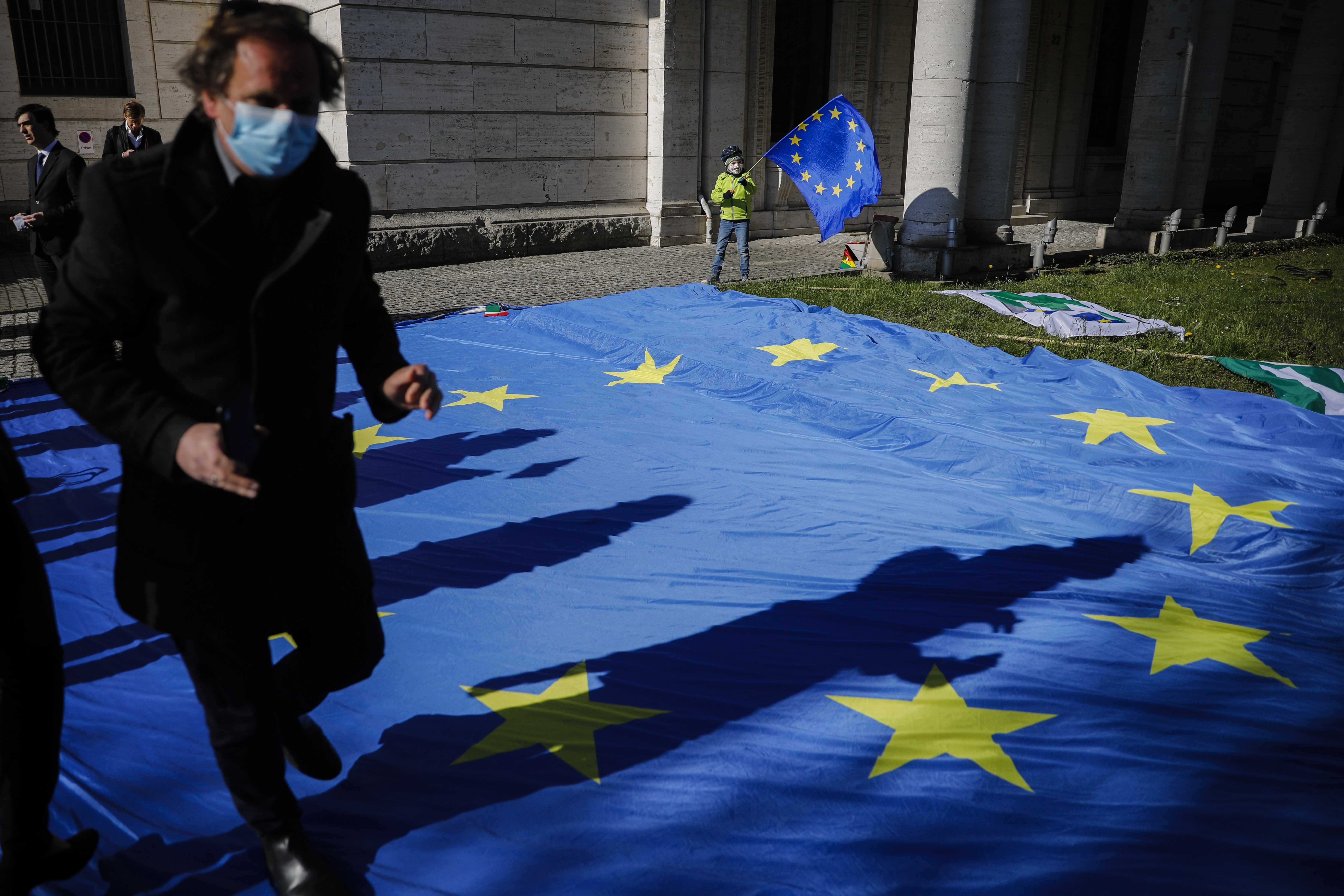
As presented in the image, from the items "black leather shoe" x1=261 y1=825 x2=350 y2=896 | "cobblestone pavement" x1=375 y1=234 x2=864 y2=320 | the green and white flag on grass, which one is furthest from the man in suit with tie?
the green and white flag on grass

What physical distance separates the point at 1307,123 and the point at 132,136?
60.3 ft

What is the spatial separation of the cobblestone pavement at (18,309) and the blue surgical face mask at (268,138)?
514 cm

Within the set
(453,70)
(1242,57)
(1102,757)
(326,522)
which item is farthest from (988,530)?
(1242,57)

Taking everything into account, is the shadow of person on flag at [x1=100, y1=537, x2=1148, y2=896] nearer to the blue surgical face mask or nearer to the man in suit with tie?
the blue surgical face mask

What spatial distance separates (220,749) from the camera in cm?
195

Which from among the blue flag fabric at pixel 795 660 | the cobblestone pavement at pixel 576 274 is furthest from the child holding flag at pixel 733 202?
the blue flag fabric at pixel 795 660

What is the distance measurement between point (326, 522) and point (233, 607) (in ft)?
0.79

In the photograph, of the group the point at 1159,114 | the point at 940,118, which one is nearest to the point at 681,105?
the point at 940,118

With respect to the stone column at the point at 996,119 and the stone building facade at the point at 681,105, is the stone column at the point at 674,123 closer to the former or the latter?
the stone building facade at the point at 681,105

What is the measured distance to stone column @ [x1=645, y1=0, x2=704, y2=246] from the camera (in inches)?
541

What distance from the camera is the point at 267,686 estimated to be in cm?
198

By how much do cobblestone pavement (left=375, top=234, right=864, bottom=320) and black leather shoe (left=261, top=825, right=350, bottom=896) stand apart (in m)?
7.09

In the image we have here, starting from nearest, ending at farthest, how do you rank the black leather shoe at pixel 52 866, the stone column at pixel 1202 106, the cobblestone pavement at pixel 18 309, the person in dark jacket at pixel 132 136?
the black leather shoe at pixel 52 866, the cobblestone pavement at pixel 18 309, the person in dark jacket at pixel 132 136, the stone column at pixel 1202 106

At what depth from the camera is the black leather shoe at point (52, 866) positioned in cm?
201
